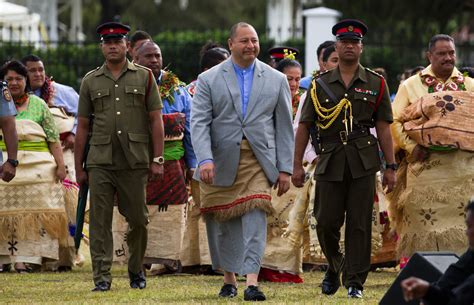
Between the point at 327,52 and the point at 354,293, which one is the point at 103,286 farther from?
the point at 327,52

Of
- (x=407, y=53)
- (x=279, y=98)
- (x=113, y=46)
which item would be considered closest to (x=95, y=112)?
(x=113, y=46)

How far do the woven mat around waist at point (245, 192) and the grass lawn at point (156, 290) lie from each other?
2.26ft

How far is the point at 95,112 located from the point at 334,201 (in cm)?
216

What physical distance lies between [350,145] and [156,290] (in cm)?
Result: 212

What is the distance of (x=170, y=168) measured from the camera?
14.0 m

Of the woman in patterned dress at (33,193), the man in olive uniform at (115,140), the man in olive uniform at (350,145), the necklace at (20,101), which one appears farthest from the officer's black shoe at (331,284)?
the necklace at (20,101)

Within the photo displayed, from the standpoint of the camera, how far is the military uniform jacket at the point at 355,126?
11620 mm

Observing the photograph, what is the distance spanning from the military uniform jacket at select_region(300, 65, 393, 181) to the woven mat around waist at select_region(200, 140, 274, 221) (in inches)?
21.3

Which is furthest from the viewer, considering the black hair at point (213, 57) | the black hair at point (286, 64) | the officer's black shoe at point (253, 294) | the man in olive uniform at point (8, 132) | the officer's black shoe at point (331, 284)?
the black hair at point (213, 57)

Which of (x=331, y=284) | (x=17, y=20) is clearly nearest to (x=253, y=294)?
(x=331, y=284)

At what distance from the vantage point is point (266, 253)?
1383cm

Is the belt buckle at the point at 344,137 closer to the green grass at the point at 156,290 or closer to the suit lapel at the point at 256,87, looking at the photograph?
the suit lapel at the point at 256,87

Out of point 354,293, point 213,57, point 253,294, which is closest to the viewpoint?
point 253,294

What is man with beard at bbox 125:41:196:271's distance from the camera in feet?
45.3
